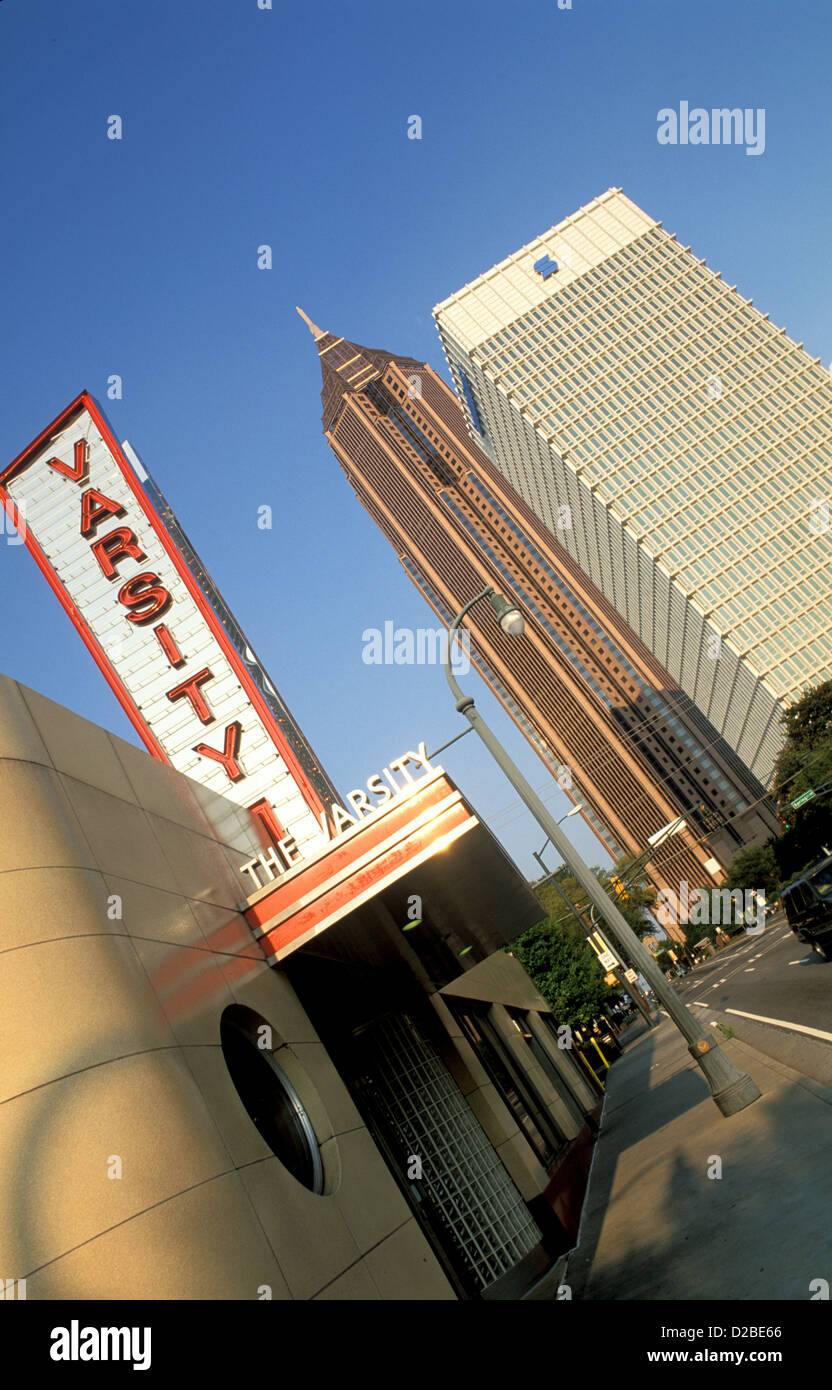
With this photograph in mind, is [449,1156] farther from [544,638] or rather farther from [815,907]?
[544,638]

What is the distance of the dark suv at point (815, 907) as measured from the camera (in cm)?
2077

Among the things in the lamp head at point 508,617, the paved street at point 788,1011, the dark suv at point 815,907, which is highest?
the lamp head at point 508,617

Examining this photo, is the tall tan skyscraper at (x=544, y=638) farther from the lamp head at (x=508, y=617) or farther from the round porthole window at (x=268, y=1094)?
the round porthole window at (x=268, y=1094)

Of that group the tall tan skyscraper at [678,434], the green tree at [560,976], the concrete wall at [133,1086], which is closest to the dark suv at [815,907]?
the concrete wall at [133,1086]

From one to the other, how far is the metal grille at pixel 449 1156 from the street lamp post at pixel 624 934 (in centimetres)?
400

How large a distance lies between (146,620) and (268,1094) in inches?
446

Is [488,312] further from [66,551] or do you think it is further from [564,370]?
[66,551]

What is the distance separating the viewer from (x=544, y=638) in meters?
183

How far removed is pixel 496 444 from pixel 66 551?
125144 millimetres

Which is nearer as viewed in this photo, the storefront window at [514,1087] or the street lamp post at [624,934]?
the street lamp post at [624,934]

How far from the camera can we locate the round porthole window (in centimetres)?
943

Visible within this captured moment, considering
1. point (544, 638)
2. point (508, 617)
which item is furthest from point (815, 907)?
point (544, 638)

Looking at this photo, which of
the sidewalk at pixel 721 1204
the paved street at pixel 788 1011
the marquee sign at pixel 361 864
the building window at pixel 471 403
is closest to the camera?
the sidewalk at pixel 721 1204

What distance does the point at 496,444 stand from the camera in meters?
137
